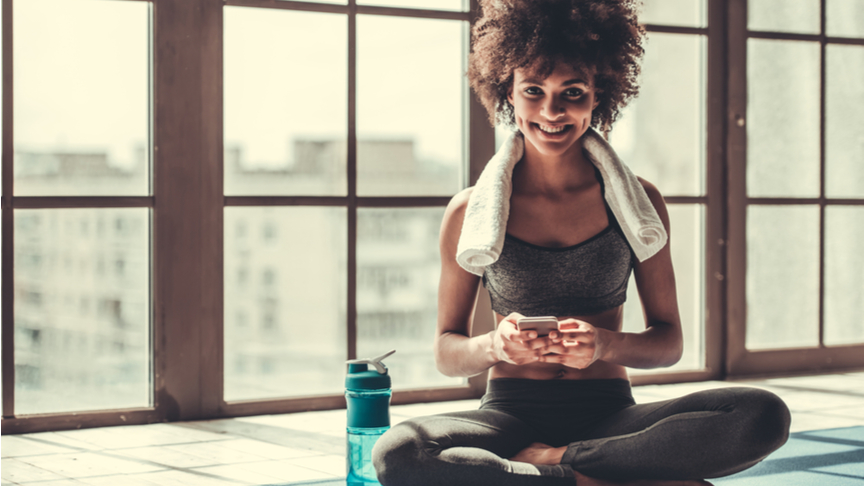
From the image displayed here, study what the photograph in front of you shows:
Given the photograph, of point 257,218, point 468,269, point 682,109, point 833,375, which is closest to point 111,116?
point 257,218

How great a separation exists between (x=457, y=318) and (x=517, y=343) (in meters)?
0.31

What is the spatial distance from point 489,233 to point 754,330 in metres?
1.95

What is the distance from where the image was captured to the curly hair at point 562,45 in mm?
1456

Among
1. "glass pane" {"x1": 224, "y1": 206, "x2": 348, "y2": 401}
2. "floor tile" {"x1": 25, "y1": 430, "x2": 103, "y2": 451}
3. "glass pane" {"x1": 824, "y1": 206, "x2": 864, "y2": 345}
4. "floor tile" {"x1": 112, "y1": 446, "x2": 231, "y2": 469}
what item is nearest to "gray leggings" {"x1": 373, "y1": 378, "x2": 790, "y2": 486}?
"floor tile" {"x1": 112, "y1": 446, "x2": 231, "y2": 469}

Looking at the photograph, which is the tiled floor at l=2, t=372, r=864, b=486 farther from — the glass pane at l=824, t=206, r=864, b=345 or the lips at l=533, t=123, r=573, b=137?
the lips at l=533, t=123, r=573, b=137

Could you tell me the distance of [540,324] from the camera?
1239 millimetres

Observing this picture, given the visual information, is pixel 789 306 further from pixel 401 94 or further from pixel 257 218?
pixel 257 218

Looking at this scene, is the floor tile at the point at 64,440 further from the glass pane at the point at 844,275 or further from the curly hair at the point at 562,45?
the glass pane at the point at 844,275

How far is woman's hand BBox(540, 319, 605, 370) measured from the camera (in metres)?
1.26

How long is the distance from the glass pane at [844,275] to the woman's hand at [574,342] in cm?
222

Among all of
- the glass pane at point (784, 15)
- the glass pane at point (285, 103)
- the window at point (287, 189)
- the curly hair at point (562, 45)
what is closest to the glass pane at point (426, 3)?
the window at point (287, 189)

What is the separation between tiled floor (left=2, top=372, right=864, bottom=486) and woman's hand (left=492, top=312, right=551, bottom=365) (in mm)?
681

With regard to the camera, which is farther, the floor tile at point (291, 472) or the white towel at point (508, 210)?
the floor tile at point (291, 472)

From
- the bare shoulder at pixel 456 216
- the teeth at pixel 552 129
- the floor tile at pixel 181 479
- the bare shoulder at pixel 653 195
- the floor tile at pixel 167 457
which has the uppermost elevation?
the teeth at pixel 552 129
